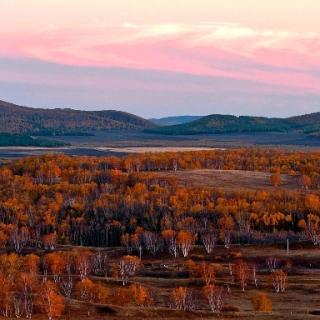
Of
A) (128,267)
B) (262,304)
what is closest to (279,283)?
(262,304)

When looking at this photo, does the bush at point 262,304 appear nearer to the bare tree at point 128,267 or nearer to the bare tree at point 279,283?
the bare tree at point 279,283

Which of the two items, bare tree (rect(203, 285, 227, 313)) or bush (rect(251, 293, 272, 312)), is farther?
bare tree (rect(203, 285, 227, 313))

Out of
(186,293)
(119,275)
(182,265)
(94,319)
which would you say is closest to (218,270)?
(182,265)

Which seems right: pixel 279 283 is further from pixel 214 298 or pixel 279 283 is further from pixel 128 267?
pixel 128 267

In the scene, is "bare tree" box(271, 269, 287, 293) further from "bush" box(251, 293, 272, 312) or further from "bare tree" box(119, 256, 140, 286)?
"bare tree" box(119, 256, 140, 286)

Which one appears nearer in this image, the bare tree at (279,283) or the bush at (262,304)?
the bush at (262,304)

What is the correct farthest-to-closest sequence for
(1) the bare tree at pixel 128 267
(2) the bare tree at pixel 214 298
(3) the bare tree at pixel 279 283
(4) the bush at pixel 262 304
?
(1) the bare tree at pixel 128 267
(3) the bare tree at pixel 279 283
(2) the bare tree at pixel 214 298
(4) the bush at pixel 262 304

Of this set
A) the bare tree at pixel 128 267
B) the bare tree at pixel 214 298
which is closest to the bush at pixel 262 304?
the bare tree at pixel 214 298

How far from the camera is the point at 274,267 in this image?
179 metres

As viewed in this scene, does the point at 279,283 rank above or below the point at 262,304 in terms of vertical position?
below

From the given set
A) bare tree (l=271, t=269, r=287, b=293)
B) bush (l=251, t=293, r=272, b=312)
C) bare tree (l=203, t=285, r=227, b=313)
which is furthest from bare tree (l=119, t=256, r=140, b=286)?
bush (l=251, t=293, r=272, b=312)

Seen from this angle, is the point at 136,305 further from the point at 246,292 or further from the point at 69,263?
the point at 69,263

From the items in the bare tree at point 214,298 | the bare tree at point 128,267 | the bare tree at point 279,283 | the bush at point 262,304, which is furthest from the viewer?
the bare tree at point 128,267

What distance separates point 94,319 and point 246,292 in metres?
46.0
